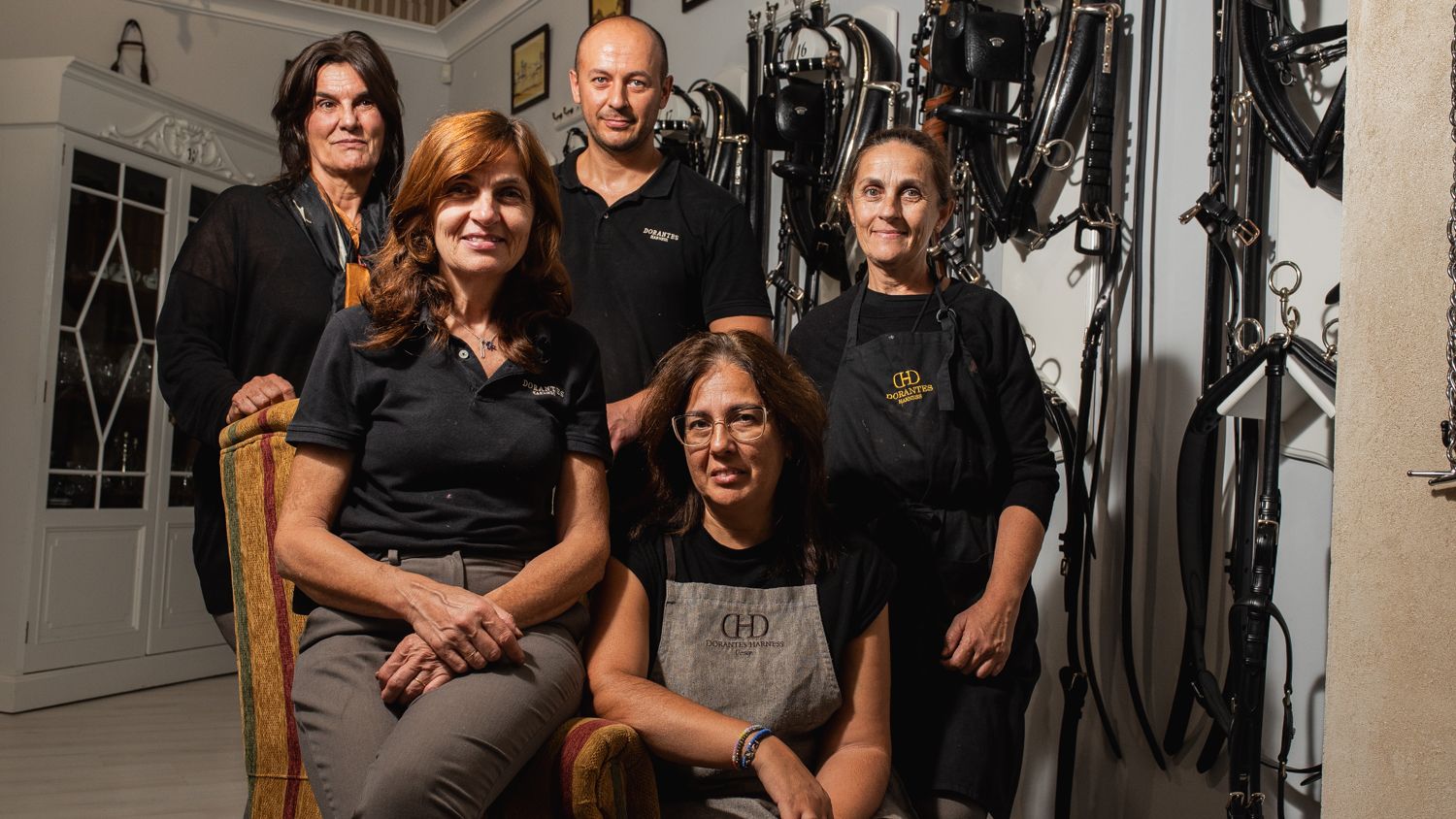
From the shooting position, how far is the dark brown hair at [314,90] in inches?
84.3

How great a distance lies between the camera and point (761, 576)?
71.2 inches

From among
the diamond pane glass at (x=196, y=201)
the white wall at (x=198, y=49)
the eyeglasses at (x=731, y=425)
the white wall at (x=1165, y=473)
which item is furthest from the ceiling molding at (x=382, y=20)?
the eyeglasses at (x=731, y=425)

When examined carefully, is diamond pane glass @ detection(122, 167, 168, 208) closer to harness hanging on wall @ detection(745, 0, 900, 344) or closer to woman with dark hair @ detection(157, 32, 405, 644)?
harness hanging on wall @ detection(745, 0, 900, 344)

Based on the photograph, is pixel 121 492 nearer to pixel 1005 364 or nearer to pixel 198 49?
pixel 198 49

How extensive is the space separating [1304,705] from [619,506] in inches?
55.5

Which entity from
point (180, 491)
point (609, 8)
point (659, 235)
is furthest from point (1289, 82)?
point (180, 491)

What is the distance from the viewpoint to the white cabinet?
4676mm

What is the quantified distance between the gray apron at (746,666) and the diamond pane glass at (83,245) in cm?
403

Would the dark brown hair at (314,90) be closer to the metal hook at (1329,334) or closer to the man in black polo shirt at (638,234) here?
the man in black polo shirt at (638,234)

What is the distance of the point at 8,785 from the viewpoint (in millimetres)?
3562

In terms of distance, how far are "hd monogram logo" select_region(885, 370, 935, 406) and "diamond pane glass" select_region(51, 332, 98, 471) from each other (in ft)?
13.0

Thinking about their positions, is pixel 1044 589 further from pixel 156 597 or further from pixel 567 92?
pixel 156 597

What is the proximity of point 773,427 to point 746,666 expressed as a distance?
356mm

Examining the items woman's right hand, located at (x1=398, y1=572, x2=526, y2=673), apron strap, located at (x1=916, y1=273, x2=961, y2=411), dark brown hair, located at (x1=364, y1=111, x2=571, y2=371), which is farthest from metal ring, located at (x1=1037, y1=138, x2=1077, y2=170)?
woman's right hand, located at (x1=398, y1=572, x2=526, y2=673)
